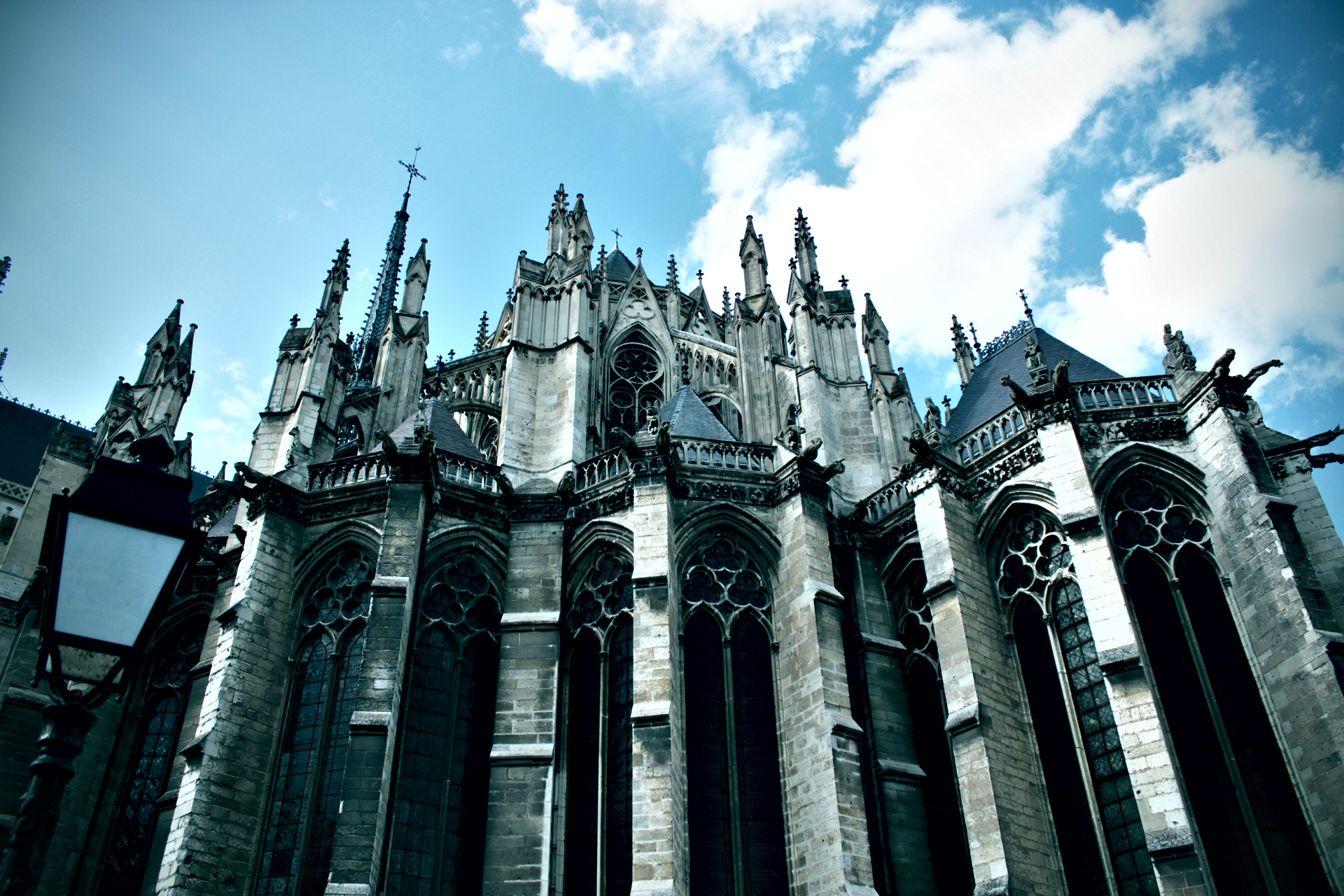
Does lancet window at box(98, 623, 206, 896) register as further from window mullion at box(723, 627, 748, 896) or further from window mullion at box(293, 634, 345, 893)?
window mullion at box(723, 627, 748, 896)

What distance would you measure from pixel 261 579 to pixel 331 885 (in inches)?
214

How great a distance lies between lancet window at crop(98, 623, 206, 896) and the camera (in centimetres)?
1520

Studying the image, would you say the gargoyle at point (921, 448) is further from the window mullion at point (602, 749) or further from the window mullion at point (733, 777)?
the window mullion at point (602, 749)

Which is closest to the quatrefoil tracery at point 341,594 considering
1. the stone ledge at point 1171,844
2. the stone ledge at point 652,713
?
the stone ledge at point 652,713

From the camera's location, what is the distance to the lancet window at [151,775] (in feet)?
49.9

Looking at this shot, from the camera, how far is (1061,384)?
1479 cm

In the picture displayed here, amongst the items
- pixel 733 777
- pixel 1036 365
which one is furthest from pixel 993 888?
pixel 1036 365

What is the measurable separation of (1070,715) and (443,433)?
1282 centimetres

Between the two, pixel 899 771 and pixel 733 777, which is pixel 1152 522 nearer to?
pixel 899 771

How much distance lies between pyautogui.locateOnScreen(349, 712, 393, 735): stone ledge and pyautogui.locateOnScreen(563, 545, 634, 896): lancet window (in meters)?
3.09

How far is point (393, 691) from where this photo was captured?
1359 centimetres

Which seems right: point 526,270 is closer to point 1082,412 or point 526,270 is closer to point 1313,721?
point 1082,412

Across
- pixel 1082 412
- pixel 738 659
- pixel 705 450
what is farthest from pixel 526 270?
pixel 1082 412

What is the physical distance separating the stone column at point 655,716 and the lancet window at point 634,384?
809 centimetres
